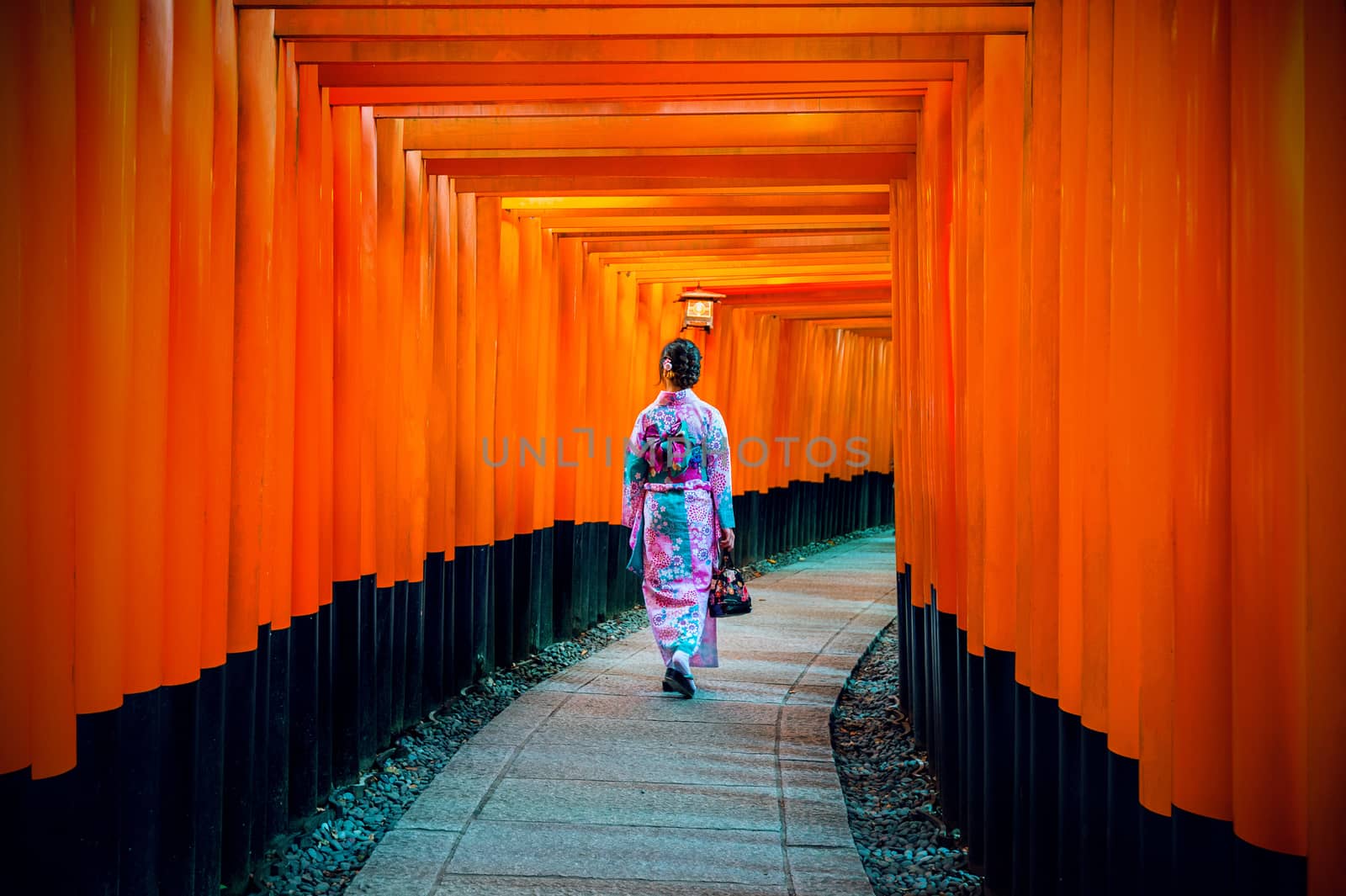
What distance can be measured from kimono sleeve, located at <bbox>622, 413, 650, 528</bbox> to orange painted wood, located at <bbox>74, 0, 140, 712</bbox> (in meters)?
4.37

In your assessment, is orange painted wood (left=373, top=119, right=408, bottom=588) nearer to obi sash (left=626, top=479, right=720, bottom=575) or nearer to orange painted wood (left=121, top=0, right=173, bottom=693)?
obi sash (left=626, top=479, right=720, bottom=575)

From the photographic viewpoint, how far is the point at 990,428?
3.65 m

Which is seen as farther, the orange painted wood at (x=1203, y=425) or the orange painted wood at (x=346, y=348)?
the orange painted wood at (x=346, y=348)

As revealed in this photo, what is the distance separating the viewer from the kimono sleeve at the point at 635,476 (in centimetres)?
700

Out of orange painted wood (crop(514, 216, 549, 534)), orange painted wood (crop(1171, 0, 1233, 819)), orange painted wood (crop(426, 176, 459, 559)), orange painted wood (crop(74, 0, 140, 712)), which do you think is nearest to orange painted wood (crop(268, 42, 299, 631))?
orange painted wood (crop(74, 0, 140, 712))

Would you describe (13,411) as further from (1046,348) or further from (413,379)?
(413,379)

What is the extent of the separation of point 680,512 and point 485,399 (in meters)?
1.42

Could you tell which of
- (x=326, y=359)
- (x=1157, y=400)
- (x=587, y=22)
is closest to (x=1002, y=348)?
(x=1157, y=400)

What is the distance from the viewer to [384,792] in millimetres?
4957

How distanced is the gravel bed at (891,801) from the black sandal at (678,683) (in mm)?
863

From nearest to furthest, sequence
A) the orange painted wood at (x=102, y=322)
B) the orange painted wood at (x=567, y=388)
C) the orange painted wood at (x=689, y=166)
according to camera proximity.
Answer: the orange painted wood at (x=102, y=322) < the orange painted wood at (x=689, y=166) < the orange painted wood at (x=567, y=388)

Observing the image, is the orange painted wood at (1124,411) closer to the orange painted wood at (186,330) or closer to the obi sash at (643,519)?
the orange painted wood at (186,330)

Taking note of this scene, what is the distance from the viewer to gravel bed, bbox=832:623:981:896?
13.1ft

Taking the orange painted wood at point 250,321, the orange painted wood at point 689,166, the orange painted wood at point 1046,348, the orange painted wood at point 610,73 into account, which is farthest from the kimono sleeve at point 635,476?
the orange painted wood at point 1046,348
